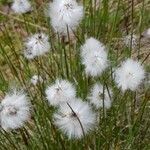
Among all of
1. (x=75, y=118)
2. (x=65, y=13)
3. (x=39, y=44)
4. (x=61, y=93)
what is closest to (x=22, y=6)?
(x=39, y=44)

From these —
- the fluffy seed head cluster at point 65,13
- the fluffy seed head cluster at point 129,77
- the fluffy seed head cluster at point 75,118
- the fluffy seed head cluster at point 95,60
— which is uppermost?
the fluffy seed head cluster at point 65,13

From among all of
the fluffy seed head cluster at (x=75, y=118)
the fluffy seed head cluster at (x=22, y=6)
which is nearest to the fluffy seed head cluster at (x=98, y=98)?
the fluffy seed head cluster at (x=75, y=118)

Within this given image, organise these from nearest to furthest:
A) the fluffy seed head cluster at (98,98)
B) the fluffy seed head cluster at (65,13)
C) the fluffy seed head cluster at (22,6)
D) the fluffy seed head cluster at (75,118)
→ 1. the fluffy seed head cluster at (75,118)
2. the fluffy seed head cluster at (65,13)
3. the fluffy seed head cluster at (98,98)
4. the fluffy seed head cluster at (22,6)

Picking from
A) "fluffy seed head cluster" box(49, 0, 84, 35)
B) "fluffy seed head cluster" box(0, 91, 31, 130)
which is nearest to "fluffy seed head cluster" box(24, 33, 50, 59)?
"fluffy seed head cluster" box(49, 0, 84, 35)

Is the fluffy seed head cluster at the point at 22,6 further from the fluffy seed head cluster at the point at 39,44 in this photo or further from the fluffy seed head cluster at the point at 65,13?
the fluffy seed head cluster at the point at 65,13

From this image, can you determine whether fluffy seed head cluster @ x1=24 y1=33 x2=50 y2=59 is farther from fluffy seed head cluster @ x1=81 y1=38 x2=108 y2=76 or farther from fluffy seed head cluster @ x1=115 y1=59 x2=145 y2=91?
fluffy seed head cluster @ x1=115 y1=59 x2=145 y2=91

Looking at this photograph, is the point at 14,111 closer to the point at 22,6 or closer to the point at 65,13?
the point at 65,13
